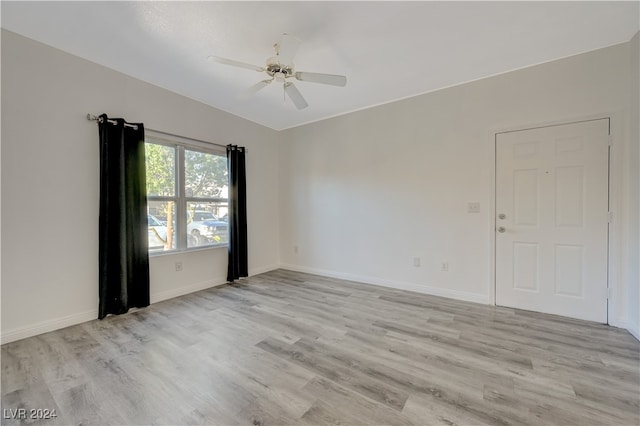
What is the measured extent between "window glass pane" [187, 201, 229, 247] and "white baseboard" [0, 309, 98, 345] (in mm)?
1265

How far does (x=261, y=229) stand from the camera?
4688 millimetres

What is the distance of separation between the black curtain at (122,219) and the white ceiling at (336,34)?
803mm

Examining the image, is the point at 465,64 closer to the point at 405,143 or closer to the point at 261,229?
the point at 405,143

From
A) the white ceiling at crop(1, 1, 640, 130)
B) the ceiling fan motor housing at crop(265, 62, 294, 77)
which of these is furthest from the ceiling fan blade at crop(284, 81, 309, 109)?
the white ceiling at crop(1, 1, 640, 130)

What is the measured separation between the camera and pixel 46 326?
2.44 metres

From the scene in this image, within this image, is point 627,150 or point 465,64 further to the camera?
point 465,64

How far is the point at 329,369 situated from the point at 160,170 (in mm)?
3048

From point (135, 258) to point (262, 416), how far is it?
7.91 feet

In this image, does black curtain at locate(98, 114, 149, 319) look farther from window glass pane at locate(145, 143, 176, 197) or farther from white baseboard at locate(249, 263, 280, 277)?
white baseboard at locate(249, 263, 280, 277)

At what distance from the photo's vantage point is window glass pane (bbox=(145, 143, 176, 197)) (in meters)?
3.19

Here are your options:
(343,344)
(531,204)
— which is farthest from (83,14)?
(531,204)

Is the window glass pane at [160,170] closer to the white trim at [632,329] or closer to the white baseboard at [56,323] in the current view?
the white baseboard at [56,323]

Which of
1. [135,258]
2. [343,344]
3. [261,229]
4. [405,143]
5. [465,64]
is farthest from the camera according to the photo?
[261,229]

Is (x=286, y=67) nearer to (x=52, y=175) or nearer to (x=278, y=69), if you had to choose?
(x=278, y=69)
